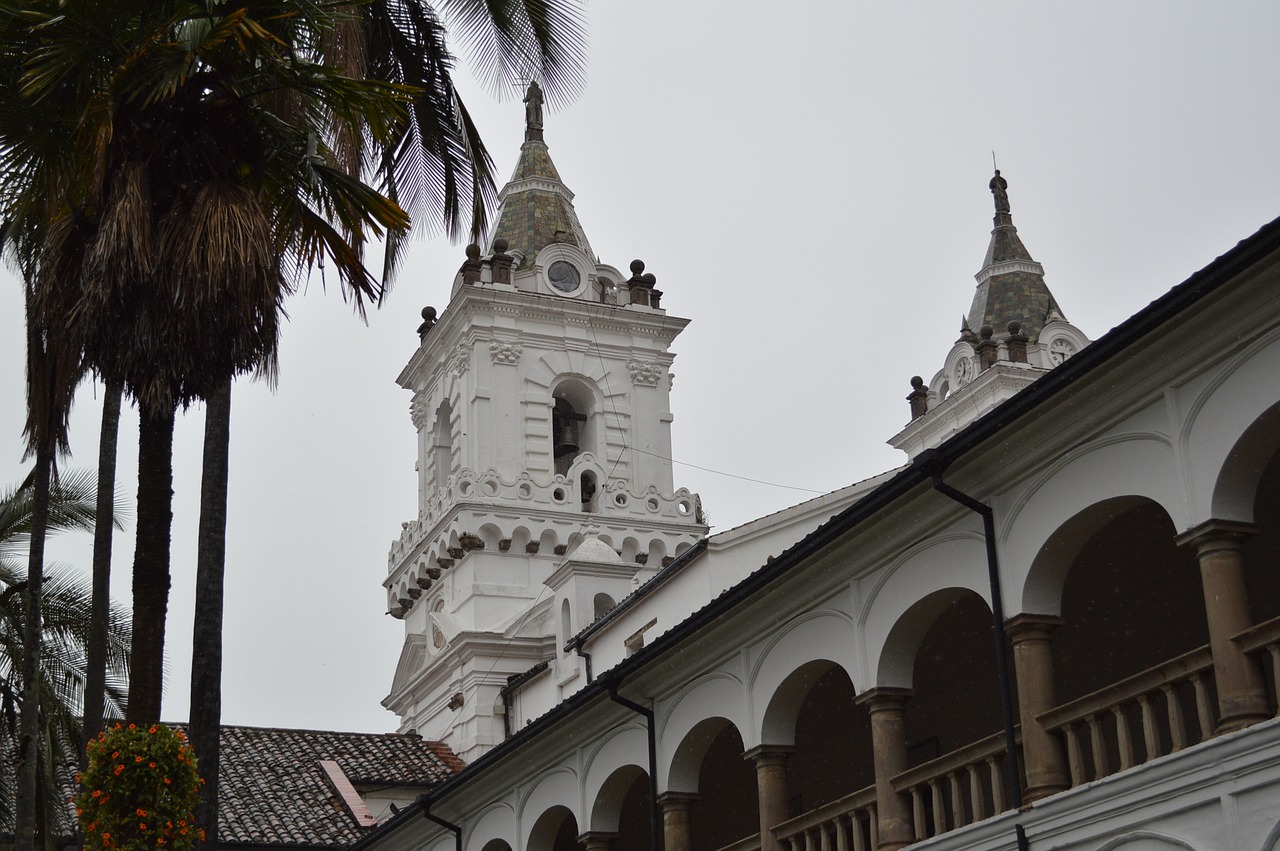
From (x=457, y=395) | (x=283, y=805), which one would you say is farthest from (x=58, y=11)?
(x=457, y=395)

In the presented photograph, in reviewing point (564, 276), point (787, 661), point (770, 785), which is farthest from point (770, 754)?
point (564, 276)

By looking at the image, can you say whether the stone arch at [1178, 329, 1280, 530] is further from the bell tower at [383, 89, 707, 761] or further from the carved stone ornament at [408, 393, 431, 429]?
the carved stone ornament at [408, 393, 431, 429]

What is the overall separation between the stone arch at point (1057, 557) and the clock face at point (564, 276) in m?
30.6

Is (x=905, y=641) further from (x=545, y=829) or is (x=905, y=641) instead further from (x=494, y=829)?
(x=494, y=829)

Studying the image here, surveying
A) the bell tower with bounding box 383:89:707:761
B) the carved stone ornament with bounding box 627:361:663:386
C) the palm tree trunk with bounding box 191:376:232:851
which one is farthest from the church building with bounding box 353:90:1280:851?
the carved stone ornament with bounding box 627:361:663:386

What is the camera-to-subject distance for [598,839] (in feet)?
73.5

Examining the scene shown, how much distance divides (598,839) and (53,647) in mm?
9283

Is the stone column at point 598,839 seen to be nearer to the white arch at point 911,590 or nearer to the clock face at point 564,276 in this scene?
the white arch at point 911,590

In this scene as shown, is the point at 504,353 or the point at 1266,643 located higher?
the point at 504,353

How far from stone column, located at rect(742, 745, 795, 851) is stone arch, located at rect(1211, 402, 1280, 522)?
7.18 meters

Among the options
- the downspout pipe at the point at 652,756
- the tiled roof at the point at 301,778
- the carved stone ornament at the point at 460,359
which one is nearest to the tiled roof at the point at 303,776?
the tiled roof at the point at 301,778

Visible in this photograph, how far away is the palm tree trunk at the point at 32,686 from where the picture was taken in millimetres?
20469

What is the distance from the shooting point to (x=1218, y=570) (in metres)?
12.7

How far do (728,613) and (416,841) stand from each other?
11.5m
